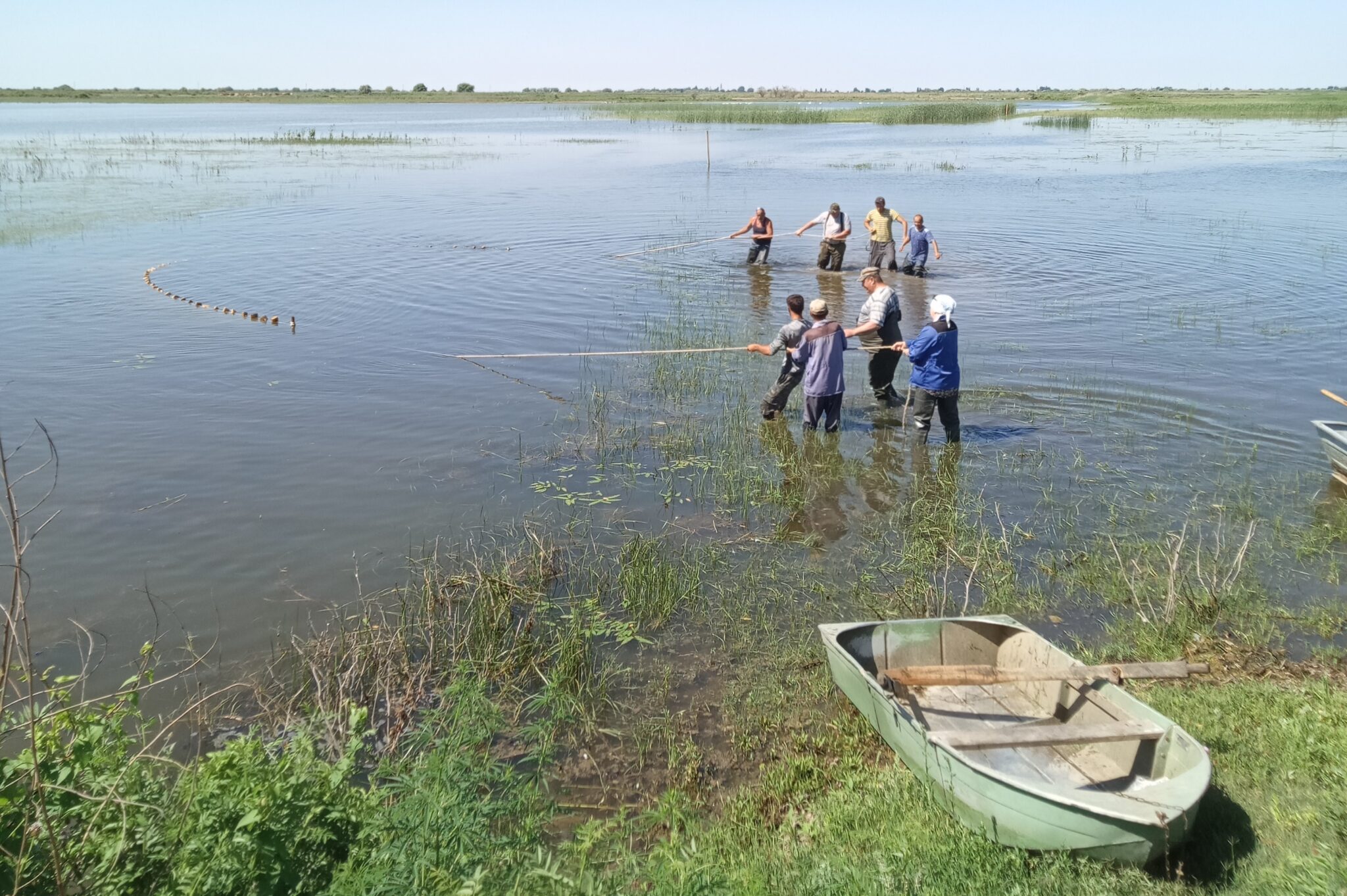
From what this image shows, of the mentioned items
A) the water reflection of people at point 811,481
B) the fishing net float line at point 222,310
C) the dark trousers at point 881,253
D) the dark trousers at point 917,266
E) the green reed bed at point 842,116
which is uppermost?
the green reed bed at point 842,116

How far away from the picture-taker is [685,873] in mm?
4379

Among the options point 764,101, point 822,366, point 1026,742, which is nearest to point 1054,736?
point 1026,742

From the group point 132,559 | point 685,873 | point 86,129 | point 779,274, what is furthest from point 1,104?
point 685,873

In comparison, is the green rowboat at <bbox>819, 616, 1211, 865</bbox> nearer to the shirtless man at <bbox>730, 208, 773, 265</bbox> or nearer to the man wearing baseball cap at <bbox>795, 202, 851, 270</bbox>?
the man wearing baseball cap at <bbox>795, 202, 851, 270</bbox>

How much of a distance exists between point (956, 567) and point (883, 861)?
14.3 ft

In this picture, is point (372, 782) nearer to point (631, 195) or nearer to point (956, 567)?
point (956, 567)

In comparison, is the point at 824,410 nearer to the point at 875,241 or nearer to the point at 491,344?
the point at 491,344

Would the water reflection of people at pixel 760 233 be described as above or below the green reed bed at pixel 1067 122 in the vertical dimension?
below

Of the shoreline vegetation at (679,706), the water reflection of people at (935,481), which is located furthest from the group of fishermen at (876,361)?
the shoreline vegetation at (679,706)

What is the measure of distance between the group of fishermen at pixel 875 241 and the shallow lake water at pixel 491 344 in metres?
0.66

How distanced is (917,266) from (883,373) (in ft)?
29.9

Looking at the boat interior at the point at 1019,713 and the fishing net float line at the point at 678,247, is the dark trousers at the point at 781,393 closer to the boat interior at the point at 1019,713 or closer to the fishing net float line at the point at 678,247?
the boat interior at the point at 1019,713

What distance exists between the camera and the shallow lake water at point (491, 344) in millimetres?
9922

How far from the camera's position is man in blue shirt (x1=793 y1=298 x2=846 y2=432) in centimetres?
1170
